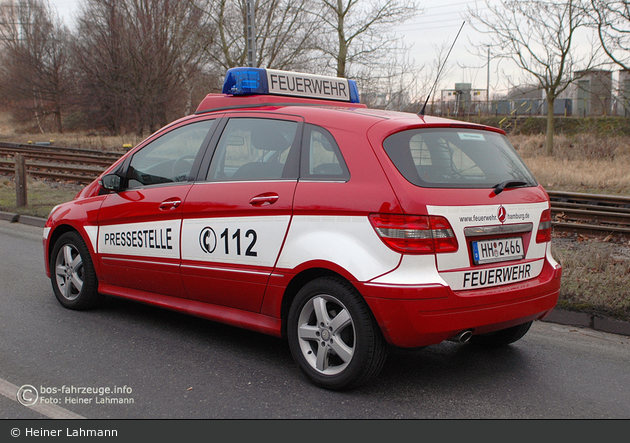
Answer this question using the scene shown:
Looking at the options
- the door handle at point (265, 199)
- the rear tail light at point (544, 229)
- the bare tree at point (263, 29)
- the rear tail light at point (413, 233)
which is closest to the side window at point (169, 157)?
the door handle at point (265, 199)

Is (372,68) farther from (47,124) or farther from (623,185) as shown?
(47,124)

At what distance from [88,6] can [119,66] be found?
18.9 feet

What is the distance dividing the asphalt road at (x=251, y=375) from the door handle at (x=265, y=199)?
1116 millimetres

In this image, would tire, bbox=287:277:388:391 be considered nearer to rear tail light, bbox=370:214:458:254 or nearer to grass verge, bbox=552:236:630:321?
rear tail light, bbox=370:214:458:254

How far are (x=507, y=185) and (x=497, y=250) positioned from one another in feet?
1.45

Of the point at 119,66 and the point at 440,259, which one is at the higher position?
the point at 119,66

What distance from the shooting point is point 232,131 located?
4.63m

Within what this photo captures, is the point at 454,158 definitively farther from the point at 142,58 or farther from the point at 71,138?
the point at 71,138

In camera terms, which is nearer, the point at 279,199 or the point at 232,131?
the point at 279,199

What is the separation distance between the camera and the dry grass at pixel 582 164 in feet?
57.2

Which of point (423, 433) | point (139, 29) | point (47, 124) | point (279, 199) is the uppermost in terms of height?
point (139, 29)

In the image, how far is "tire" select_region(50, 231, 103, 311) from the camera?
18.1ft

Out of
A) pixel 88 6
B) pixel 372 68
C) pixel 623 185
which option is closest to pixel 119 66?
pixel 88 6

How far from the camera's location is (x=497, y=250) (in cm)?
379
